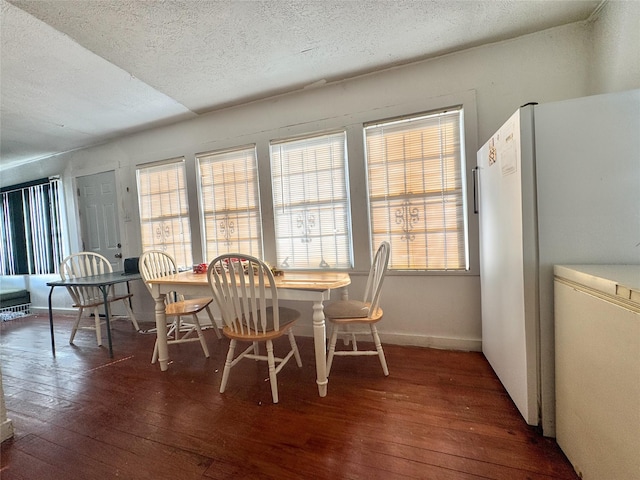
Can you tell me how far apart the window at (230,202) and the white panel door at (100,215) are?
150cm

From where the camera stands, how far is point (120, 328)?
10.5ft

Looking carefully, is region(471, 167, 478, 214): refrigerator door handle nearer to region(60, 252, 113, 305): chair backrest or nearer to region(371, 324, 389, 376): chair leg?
region(371, 324, 389, 376): chair leg

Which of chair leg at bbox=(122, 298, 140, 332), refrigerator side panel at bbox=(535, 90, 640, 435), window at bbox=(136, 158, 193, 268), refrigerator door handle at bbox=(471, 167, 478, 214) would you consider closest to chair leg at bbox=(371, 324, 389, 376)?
refrigerator side panel at bbox=(535, 90, 640, 435)

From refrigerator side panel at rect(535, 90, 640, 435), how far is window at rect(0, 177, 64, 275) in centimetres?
565

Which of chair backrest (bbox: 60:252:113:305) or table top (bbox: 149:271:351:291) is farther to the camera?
chair backrest (bbox: 60:252:113:305)

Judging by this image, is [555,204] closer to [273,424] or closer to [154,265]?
[273,424]

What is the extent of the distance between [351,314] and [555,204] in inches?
49.3

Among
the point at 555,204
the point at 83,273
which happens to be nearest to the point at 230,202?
the point at 83,273

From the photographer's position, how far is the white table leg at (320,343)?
164cm

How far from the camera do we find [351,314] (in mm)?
1822

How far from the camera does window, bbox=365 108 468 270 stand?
216 centimetres

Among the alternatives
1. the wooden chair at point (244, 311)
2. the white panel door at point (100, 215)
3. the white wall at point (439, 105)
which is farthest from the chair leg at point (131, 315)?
the wooden chair at point (244, 311)

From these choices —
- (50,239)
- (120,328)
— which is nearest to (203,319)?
(120,328)

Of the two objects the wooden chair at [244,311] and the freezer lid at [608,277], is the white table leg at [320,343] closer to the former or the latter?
the wooden chair at [244,311]
